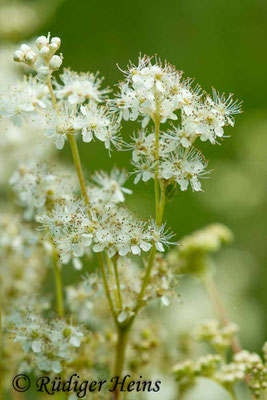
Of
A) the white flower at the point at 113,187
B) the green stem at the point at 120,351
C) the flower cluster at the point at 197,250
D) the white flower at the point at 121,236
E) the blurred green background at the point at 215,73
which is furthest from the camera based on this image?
the blurred green background at the point at 215,73

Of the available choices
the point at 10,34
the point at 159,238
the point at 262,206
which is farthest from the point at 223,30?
the point at 159,238

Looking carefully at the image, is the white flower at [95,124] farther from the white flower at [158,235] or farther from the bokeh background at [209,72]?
the bokeh background at [209,72]

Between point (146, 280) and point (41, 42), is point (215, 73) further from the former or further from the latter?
point (146, 280)

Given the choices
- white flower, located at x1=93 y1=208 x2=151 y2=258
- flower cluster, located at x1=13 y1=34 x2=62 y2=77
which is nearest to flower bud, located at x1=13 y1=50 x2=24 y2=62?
flower cluster, located at x1=13 y1=34 x2=62 y2=77

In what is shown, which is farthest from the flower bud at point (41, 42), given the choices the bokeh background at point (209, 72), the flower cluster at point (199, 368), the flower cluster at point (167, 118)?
the bokeh background at point (209, 72)

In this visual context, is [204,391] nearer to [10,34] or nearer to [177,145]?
[177,145]

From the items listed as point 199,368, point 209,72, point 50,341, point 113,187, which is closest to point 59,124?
point 113,187

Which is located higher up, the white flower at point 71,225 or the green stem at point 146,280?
the white flower at point 71,225
